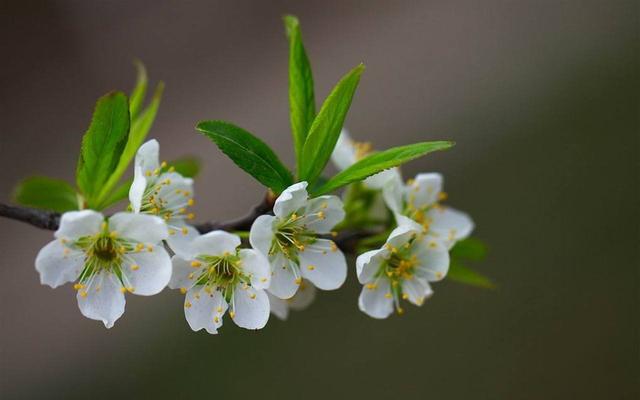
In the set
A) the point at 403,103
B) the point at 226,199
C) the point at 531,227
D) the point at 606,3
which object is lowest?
the point at 531,227

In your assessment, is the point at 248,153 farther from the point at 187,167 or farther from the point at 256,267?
the point at 187,167

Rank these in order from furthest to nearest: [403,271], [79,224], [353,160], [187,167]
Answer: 1. [353,160]
2. [187,167]
3. [403,271]
4. [79,224]

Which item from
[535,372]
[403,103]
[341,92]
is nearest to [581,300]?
[535,372]

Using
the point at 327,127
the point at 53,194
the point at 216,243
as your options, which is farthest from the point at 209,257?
the point at 53,194

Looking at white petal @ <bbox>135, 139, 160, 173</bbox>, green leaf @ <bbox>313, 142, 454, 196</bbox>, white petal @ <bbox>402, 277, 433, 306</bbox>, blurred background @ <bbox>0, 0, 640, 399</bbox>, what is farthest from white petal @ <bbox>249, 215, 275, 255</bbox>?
blurred background @ <bbox>0, 0, 640, 399</bbox>

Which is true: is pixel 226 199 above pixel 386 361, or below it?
above

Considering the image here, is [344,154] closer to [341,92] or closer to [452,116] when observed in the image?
[341,92]

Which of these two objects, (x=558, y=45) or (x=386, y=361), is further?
(x=558, y=45)

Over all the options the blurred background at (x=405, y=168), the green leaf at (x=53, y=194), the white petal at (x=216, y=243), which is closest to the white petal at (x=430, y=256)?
the white petal at (x=216, y=243)
